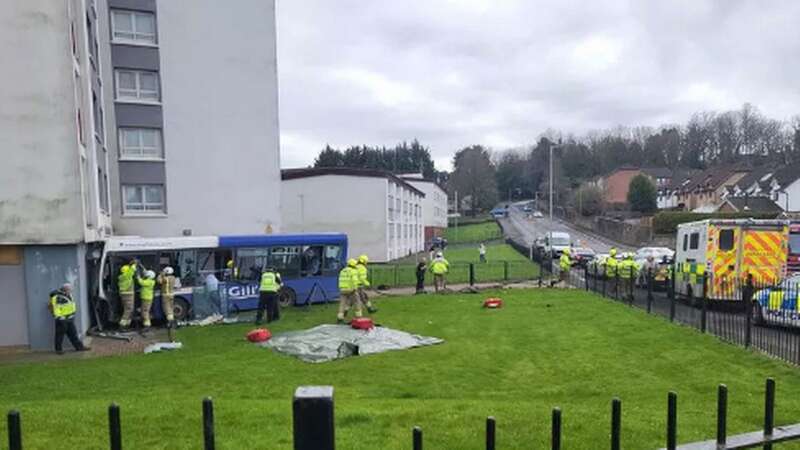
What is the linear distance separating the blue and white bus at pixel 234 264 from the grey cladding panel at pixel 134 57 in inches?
549

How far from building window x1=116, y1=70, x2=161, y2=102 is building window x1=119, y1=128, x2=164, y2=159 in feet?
5.24

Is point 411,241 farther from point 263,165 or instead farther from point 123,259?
point 123,259

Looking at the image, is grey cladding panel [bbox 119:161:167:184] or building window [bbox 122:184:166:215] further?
building window [bbox 122:184:166:215]

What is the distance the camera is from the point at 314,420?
2.05 metres

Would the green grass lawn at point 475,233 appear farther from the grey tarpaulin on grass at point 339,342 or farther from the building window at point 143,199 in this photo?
the grey tarpaulin on grass at point 339,342

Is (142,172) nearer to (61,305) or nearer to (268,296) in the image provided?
(268,296)

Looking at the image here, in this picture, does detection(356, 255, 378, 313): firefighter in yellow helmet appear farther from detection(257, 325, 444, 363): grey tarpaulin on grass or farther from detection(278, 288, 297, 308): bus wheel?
detection(278, 288, 297, 308): bus wheel

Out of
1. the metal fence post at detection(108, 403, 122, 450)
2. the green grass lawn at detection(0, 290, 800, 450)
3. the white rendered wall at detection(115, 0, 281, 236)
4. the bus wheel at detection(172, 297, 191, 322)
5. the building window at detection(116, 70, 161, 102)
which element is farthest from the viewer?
the white rendered wall at detection(115, 0, 281, 236)

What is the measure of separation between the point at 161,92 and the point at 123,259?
14600mm

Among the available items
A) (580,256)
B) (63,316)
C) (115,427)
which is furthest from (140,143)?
(115,427)

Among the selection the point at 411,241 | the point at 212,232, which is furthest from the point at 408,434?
the point at 411,241

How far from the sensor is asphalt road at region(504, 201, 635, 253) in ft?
202

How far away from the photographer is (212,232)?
1256 inches

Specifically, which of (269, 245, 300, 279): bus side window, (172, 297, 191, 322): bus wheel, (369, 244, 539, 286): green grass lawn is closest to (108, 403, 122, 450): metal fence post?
(172, 297, 191, 322): bus wheel
